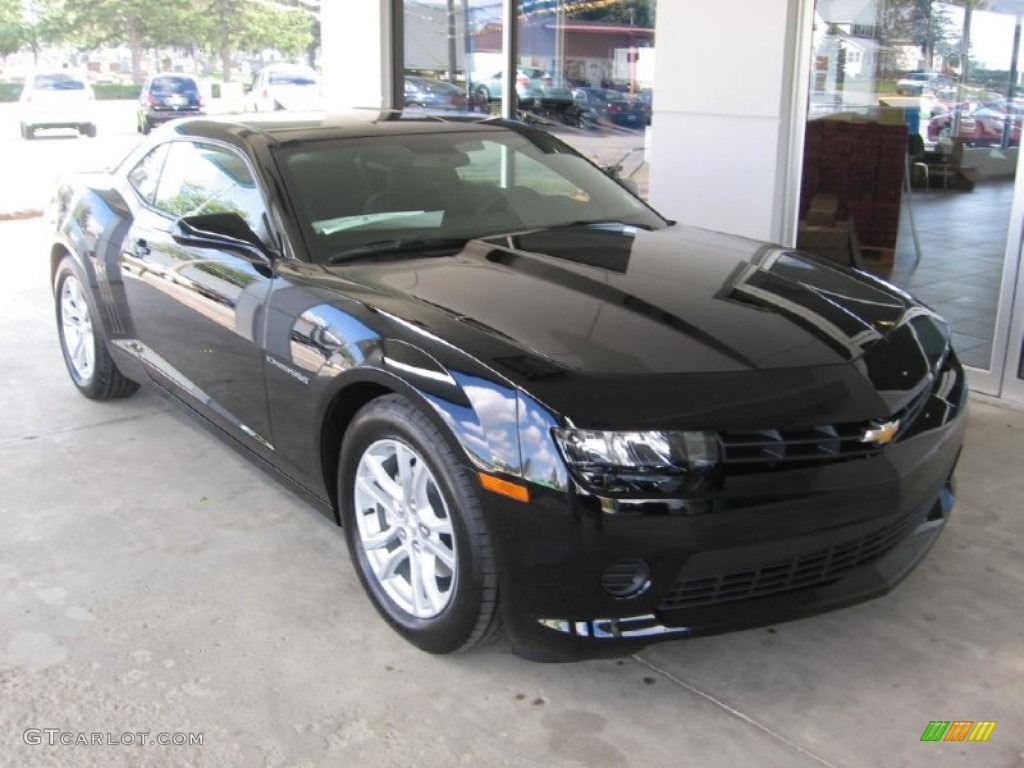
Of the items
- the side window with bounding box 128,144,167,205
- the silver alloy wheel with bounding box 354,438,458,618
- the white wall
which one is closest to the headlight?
the silver alloy wheel with bounding box 354,438,458,618

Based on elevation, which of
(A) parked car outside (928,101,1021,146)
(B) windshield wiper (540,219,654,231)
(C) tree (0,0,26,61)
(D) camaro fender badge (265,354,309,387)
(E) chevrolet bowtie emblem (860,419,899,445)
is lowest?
(D) camaro fender badge (265,354,309,387)

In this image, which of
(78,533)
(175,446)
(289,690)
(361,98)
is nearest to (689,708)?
(289,690)

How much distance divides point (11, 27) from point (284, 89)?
28.0m

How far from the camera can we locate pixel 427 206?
12.5ft

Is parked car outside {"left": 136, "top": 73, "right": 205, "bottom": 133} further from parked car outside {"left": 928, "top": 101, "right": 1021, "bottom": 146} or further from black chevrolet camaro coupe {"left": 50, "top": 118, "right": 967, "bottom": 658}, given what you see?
black chevrolet camaro coupe {"left": 50, "top": 118, "right": 967, "bottom": 658}

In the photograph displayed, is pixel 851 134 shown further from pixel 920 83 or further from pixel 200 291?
pixel 200 291

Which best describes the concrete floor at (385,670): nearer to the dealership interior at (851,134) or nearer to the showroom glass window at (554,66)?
the dealership interior at (851,134)

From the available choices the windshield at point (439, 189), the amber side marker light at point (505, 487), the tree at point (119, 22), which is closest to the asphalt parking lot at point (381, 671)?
the amber side marker light at point (505, 487)

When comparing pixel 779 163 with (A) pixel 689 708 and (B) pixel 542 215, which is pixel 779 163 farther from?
(A) pixel 689 708

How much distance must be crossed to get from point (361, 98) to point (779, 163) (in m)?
5.23

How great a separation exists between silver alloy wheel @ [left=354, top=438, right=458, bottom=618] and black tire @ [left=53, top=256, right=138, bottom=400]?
97.2 inches

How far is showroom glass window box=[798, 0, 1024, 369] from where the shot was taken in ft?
17.4

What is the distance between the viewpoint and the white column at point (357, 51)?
9.79 metres

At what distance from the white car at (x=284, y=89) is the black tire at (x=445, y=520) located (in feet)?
68.9
